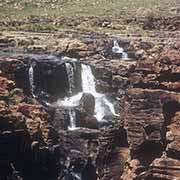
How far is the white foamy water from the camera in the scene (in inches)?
2584

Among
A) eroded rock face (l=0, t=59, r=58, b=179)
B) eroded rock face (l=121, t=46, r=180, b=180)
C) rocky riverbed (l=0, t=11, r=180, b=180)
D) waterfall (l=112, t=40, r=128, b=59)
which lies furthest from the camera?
waterfall (l=112, t=40, r=128, b=59)

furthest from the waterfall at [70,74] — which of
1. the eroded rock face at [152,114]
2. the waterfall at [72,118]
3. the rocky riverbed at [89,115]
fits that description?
the eroded rock face at [152,114]

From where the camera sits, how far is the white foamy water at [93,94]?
65625 millimetres

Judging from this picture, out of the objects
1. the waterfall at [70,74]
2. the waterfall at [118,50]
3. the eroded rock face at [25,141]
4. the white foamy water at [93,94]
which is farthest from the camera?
the waterfall at [118,50]

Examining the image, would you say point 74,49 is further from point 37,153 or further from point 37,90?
point 37,153

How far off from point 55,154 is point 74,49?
29.6 metres

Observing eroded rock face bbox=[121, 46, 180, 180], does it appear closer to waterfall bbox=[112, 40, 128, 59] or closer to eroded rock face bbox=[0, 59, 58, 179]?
eroded rock face bbox=[0, 59, 58, 179]

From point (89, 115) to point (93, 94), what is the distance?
7.51m

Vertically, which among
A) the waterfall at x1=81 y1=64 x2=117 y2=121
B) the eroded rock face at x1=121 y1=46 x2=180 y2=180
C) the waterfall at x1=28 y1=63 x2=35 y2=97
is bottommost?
the waterfall at x1=81 y1=64 x2=117 y2=121

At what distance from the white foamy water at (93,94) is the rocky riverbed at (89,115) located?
406mm

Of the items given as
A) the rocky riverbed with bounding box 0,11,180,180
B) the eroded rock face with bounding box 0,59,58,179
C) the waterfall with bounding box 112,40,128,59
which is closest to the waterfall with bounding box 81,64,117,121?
the rocky riverbed with bounding box 0,11,180,180

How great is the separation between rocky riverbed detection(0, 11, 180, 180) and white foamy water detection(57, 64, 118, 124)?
0.41 m

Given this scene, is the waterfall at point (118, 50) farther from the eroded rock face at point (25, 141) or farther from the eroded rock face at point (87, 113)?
the eroded rock face at point (25, 141)

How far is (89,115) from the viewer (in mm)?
62750
